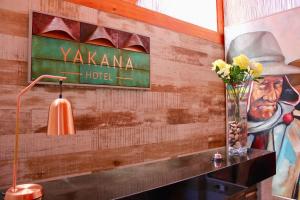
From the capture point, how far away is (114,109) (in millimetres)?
1797

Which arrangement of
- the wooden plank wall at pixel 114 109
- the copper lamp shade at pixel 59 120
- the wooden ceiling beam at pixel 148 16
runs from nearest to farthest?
1. the copper lamp shade at pixel 59 120
2. the wooden plank wall at pixel 114 109
3. the wooden ceiling beam at pixel 148 16

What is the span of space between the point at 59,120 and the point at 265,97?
2.13 meters

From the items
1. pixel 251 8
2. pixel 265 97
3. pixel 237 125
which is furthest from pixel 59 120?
pixel 251 8

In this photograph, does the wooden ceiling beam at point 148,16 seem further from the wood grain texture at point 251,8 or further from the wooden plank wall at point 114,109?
the wood grain texture at point 251,8

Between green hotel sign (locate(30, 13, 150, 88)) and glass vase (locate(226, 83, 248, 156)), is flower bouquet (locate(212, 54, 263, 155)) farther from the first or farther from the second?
green hotel sign (locate(30, 13, 150, 88))

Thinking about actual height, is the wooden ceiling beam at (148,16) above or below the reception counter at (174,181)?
above

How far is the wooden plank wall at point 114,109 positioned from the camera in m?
1.39

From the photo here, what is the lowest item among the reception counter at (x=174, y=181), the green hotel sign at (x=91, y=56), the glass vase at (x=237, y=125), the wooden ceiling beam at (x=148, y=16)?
the reception counter at (x=174, y=181)

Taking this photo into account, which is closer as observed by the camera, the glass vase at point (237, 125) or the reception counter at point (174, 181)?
the reception counter at point (174, 181)

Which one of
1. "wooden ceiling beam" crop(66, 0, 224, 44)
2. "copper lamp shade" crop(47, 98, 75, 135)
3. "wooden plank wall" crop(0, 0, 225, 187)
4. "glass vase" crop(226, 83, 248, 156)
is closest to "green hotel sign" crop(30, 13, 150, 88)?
"wooden plank wall" crop(0, 0, 225, 187)

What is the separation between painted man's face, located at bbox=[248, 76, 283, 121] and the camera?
2.37 meters

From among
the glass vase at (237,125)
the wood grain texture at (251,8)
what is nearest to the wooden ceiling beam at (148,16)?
the wood grain texture at (251,8)

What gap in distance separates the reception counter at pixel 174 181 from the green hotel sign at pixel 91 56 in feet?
2.06

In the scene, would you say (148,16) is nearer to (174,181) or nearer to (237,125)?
(237,125)
